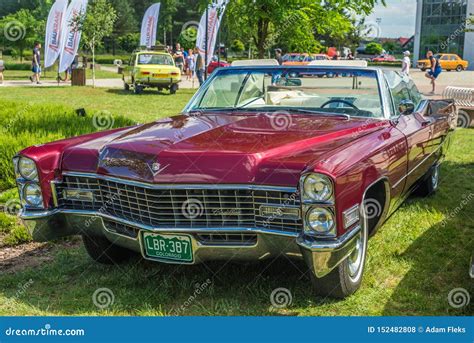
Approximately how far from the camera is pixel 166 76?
71.7 feet

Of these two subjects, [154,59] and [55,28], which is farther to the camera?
[55,28]

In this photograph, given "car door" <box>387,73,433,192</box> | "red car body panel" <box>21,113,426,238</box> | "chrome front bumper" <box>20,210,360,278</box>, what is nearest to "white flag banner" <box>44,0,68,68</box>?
"car door" <box>387,73,433,192</box>

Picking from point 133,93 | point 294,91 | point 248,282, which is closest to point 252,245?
point 248,282

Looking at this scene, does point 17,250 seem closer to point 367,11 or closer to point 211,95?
point 211,95

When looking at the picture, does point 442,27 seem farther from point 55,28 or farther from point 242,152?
point 242,152

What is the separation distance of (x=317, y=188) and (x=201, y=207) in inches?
30.1

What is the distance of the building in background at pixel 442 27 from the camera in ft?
167

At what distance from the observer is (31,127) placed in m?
8.49

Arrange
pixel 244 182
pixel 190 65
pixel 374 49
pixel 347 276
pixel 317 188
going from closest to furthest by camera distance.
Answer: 1. pixel 317 188
2. pixel 244 182
3. pixel 347 276
4. pixel 190 65
5. pixel 374 49

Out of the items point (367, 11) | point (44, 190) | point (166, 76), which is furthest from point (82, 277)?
point (166, 76)

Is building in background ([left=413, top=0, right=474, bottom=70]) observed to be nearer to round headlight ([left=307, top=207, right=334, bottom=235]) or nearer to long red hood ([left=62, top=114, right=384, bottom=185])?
long red hood ([left=62, top=114, right=384, bottom=185])

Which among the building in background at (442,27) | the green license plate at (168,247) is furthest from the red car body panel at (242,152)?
the building in background at (442,27)

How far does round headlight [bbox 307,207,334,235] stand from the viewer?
132 inches

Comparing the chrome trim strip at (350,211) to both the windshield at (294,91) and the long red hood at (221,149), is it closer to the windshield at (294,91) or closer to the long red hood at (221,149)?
the long red hood at (221,149)
